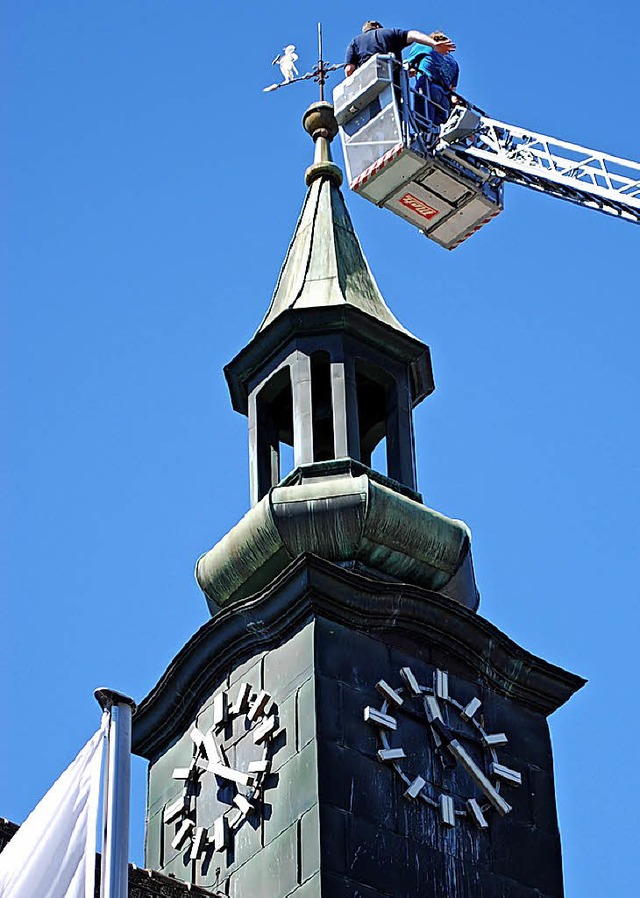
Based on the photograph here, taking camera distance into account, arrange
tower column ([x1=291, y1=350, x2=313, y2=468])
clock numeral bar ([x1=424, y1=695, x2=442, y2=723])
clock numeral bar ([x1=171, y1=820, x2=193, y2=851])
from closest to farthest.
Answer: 1. clock numeral bar ([x1=424, y1=695, x2=442, y2=723])
2. clock numeral bar ([x1=171, y1=820, x2=193, y2=851])
3. tower column ([x1=291, y1=350, x2=313, y2=468])

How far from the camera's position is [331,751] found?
1200 inches

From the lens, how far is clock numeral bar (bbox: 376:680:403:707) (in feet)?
104

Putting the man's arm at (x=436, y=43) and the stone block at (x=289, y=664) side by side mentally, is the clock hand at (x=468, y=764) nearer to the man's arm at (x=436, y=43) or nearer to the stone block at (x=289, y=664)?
the stone block at (x=289, y=664)

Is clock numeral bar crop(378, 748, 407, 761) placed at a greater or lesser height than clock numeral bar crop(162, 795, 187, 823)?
lesser

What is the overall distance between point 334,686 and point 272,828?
1.92m

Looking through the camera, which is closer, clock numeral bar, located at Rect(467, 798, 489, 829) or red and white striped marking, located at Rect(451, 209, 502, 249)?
clock numeral bar, located at Rect(467, 798, 489, 829)

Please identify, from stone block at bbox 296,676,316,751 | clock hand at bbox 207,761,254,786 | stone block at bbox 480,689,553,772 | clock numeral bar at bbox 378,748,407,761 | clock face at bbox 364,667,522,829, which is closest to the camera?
stone block at bbox 296,676,316,751

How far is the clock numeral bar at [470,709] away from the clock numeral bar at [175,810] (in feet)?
11.9

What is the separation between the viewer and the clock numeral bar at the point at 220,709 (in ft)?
106

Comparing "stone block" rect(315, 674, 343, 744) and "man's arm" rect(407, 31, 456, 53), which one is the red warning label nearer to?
"man's arm" rect(407, 31, 456, 53)

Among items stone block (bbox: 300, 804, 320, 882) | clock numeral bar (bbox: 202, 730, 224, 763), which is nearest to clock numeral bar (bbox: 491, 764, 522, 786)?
stone block (bbox: 300, 804, 320, 882)

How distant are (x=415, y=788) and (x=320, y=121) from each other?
13.3 metres

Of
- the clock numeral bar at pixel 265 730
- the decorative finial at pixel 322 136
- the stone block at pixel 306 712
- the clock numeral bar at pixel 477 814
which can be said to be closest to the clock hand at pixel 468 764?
the clock numeral bar at pixel 477 814

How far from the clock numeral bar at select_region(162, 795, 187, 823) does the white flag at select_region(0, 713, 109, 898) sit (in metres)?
11.6
